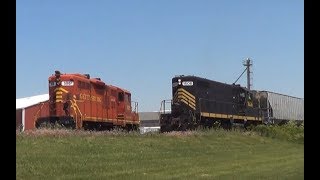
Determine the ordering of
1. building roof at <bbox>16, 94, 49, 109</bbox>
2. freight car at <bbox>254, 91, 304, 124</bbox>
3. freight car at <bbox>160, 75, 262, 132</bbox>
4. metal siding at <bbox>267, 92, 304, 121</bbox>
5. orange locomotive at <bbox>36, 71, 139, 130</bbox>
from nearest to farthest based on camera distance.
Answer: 1. orange locomotive at <bbox>36, 71, 139, 130</bbox>
2. freight car at <bbox>160, 75, 262, 132</bbox>
3. building roof at <bbox>16, 94, 49, 109</bbox>
4. freight car at <bbox>254, 91, 304, 124</bbox>
5. metal siding at <bbox>267, 92, 304, 121</bbox>

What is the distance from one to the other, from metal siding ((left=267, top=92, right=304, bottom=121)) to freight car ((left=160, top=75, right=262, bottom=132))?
25.7 feet

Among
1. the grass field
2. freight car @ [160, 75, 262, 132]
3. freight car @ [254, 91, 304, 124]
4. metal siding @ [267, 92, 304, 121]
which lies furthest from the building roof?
metal siding @ [267, 92, 304, 121]

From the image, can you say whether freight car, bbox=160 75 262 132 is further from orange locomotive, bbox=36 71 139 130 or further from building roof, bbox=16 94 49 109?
building roof, bbox=16 94 49 109

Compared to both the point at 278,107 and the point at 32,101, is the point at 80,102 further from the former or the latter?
the point at 278,107

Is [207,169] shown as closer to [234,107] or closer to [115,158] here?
[115,158]

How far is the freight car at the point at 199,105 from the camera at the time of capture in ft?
100.0

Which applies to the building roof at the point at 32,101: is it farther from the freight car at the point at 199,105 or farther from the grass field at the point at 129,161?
the grass field at the point at 129,161

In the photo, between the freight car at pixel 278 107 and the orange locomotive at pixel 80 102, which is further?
the freight car at pixel 278 107

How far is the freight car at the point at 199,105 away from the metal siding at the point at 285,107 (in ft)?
25.7

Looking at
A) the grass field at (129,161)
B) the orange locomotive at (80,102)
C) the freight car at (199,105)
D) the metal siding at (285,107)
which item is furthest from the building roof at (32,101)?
the metal siding at (285,107)

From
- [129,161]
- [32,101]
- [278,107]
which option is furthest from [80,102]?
[278,107]

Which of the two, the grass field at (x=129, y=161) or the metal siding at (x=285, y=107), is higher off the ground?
the metal siding at (x=285, y=107)

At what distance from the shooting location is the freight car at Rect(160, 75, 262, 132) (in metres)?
30.5
